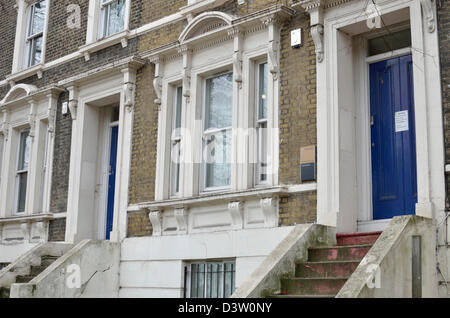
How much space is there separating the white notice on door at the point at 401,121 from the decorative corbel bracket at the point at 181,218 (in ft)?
11.7

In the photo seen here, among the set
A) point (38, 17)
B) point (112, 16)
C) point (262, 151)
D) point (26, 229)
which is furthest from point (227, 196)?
point (38, 17)

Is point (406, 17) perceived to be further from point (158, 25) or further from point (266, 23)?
point (158, 25)

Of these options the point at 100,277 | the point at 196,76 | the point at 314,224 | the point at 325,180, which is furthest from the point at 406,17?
the point at 100,277

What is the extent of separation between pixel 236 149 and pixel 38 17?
7.28m

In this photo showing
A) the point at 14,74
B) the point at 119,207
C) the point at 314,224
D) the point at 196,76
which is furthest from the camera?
the point at 14,74

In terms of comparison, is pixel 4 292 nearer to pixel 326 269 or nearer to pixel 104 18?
pixel 104 18

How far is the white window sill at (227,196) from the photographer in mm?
8891

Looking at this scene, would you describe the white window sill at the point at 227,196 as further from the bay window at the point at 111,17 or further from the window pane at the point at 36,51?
the window pane at the point at 36,51

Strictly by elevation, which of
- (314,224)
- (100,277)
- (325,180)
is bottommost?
(100,277)

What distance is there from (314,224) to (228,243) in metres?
1.76

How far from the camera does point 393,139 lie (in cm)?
863

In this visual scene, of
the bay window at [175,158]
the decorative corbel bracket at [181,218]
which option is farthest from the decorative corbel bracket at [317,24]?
the decorative corbel bracket at [181,218]

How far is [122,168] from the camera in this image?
1159 centimetres

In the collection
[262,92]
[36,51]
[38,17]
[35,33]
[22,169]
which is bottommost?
[22,169]
